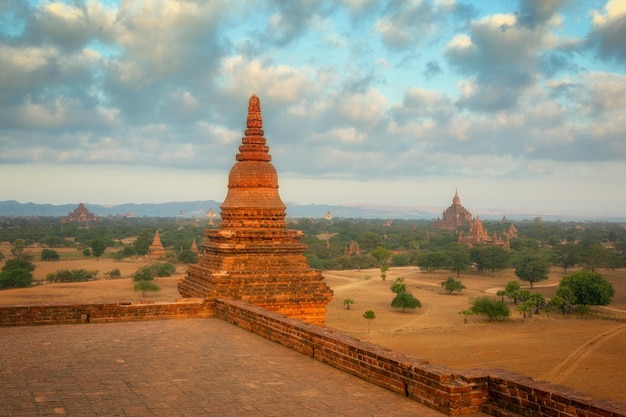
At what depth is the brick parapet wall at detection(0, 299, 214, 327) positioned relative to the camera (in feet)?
41.0

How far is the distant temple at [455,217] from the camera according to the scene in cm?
15662

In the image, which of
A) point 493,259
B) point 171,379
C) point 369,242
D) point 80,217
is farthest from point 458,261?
point 80,217

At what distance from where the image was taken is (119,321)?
43.6 feet

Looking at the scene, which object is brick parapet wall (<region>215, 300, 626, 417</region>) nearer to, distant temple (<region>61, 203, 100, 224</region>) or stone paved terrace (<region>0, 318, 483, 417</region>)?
stone paved terrace (<region>0, 318, 483, 417</region>)

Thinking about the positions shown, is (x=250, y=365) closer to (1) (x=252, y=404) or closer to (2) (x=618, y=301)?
(1) (x=252, y=404)

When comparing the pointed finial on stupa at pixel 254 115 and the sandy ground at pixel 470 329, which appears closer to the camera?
the pointed finial on stupa at pixel 254 115

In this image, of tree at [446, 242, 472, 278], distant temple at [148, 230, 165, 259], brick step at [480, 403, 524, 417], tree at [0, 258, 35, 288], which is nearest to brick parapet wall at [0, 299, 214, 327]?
brick step at [480, 403, 524, 417]

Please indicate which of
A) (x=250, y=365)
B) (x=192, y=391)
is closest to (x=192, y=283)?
(x=250, y=365)

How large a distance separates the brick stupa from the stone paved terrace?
9.92ft

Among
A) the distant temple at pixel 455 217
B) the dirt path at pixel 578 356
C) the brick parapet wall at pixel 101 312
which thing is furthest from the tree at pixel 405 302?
the distant temple at pixel 455 217

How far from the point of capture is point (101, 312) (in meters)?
13.1

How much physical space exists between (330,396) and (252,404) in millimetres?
997

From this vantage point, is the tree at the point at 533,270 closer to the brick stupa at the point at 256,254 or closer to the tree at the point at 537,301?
the tree at the point at 537,301

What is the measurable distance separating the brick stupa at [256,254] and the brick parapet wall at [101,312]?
0.59 meters
